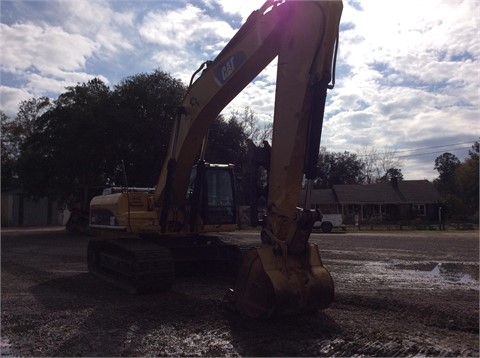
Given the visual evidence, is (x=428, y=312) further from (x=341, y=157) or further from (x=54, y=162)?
(x=341, y=157)

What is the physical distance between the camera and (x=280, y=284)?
577 cm

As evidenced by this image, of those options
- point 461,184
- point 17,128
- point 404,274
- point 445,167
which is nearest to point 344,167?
point 461,184

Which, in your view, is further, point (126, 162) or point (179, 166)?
point (126, 162)

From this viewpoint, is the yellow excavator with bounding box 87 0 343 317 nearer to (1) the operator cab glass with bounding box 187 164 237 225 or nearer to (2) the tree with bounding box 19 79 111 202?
(1) the operator cab glass with bounding box 187 164 237 225

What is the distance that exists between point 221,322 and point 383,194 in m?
56.2

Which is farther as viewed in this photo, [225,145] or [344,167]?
[344,167]

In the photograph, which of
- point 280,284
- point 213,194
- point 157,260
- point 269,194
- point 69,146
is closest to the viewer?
point 280,284

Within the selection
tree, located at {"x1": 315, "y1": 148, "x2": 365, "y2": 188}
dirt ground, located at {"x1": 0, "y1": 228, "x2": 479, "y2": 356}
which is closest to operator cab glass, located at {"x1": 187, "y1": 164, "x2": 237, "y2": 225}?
dirt ground, located at {"x1": 0, "y1": 228, "x2": 479, "y2": 356}

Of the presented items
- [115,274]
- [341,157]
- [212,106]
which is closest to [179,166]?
[212,106]

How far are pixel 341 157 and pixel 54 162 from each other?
63.2m

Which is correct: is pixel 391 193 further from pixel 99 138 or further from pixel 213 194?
pixel 213 194

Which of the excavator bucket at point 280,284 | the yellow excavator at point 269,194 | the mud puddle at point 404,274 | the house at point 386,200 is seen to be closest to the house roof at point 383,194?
the house at point 386,200

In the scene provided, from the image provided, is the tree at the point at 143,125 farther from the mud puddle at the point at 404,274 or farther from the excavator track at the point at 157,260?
the excavator track at the point at 157,260

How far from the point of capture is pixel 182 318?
699 cm
